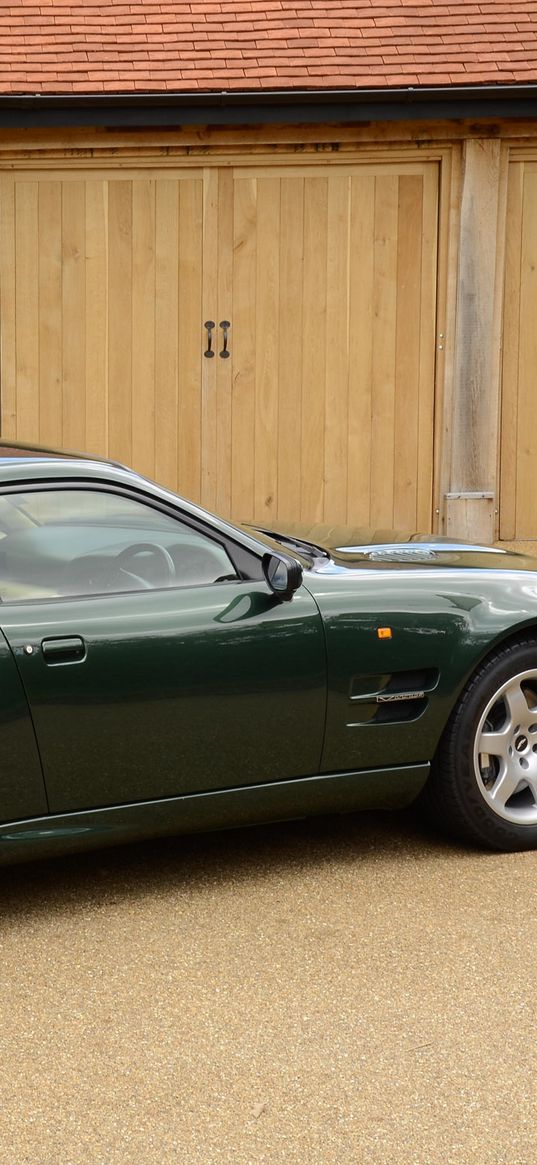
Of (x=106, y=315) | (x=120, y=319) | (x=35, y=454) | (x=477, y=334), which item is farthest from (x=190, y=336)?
(x=35, y=454)

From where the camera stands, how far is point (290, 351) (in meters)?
9.78

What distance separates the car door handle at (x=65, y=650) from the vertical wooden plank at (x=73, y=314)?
613cm

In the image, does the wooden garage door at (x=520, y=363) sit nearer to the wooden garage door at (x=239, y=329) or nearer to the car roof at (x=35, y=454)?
the wooden garage door at (x=239, y=329)

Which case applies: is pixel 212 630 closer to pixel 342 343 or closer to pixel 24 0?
pixel 342 343

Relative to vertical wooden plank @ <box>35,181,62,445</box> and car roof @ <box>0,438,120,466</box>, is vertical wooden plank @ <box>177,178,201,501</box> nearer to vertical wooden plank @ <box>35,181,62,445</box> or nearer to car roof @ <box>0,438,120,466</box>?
vertical wooden plank @ <box>35,181,62,445</box>

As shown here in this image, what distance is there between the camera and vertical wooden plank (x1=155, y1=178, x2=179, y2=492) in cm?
967

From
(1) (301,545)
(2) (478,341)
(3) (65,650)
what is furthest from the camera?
(2) (478,341)

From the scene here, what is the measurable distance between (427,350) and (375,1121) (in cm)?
732

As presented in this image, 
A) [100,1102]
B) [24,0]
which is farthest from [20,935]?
[24,0]

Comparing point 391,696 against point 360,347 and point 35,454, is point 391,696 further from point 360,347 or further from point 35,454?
point 360,347

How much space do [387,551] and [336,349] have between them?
5.13m

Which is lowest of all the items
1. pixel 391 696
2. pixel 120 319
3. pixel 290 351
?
pixel 391 696

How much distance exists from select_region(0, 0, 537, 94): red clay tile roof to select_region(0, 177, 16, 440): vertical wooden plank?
822 millimetres

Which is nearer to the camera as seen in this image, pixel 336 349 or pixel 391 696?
pixel 391 696
